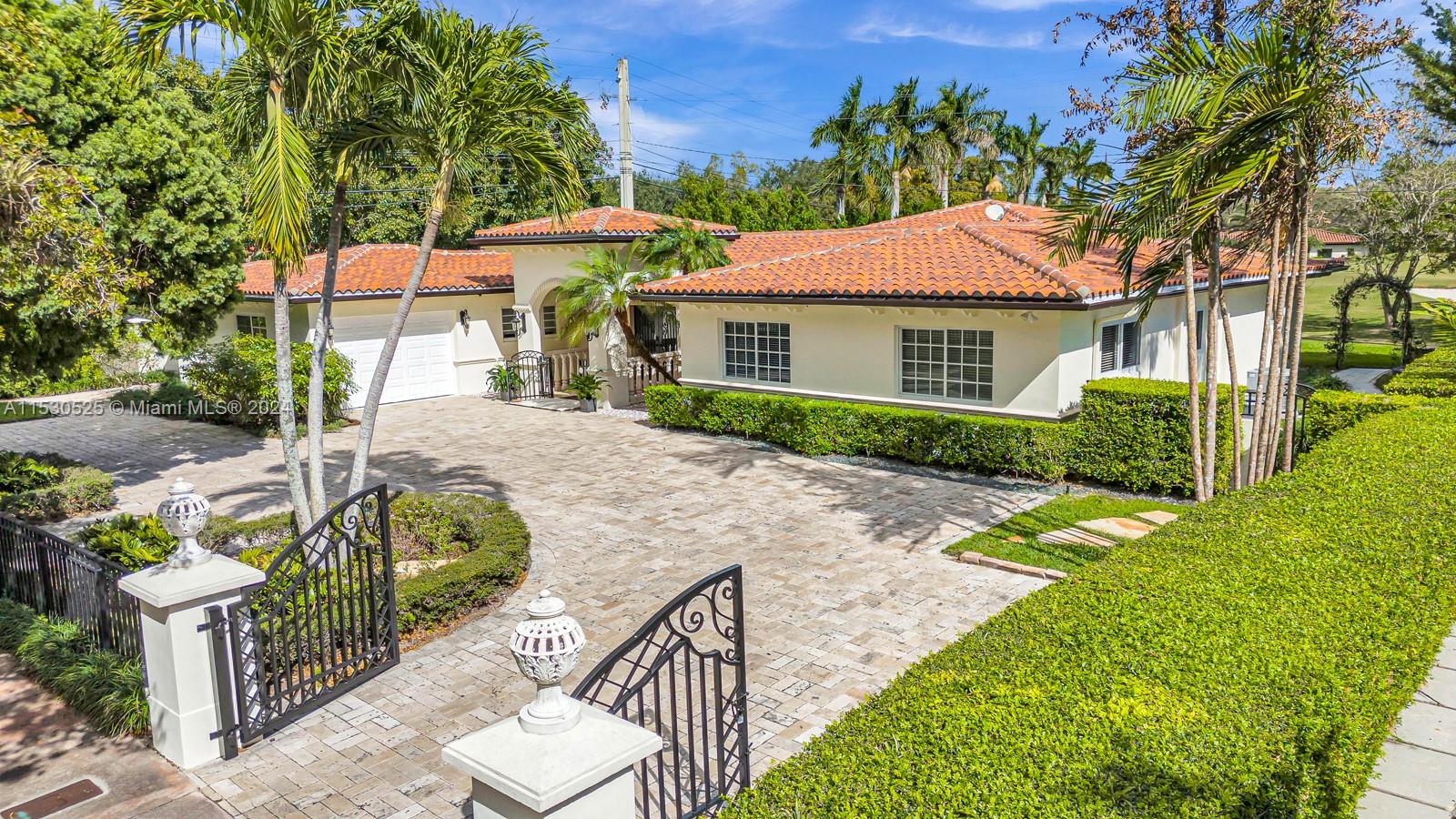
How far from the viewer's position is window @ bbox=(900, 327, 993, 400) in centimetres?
1612

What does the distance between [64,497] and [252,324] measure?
12.6 metres

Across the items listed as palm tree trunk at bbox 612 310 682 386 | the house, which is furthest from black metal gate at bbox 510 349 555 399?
palm tree trunk at bbox 612 310 682 386

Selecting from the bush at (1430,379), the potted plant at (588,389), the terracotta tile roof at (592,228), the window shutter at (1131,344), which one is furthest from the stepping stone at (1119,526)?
the terracotta tile roof at (592,228)

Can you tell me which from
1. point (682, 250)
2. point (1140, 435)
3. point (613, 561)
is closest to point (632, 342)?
point (682, 250)

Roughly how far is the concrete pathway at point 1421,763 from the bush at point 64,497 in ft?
53.1

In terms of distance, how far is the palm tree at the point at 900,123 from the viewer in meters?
46.2

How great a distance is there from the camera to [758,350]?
19.4 meters

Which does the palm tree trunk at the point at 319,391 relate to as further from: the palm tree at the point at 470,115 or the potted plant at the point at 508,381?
the potted plant at the point at 508,381

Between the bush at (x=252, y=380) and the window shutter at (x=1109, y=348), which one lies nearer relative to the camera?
the window shutter at (x=1109, y=348)

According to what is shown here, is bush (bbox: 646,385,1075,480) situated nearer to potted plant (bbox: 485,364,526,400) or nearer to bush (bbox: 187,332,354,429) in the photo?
potted plant (bbox: 485,364,526,400)

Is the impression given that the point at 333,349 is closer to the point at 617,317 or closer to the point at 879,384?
the point at 617,317

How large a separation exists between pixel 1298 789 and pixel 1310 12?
789 centimetres

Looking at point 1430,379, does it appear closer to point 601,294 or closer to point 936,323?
point 936,323

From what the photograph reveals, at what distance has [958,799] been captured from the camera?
3768 millimetres
